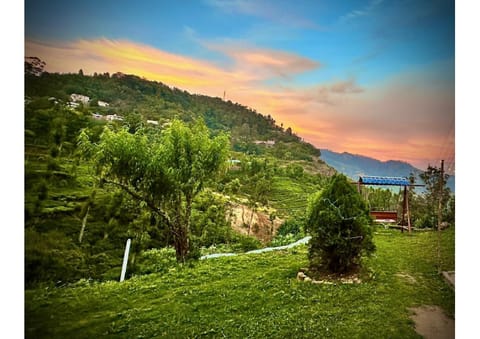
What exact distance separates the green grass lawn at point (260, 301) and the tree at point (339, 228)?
0.20 meters

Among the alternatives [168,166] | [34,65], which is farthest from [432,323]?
[34,65]

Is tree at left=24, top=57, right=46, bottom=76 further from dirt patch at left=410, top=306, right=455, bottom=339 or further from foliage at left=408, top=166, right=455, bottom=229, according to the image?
dirt patch at left=410, top=306, right=455, bottom=339

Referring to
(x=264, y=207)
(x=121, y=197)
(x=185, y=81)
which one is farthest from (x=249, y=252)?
(x=185, y=81)

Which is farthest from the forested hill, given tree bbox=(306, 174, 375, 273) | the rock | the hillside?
the rock

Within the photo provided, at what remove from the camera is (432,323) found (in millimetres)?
4309

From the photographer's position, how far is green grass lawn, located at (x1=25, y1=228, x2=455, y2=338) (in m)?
4.24

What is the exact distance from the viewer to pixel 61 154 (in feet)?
15.9

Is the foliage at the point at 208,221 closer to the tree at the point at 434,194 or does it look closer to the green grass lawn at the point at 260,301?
the green grass lawn at the point at 260,301

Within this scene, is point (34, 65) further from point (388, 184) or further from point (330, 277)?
point (388, 184)

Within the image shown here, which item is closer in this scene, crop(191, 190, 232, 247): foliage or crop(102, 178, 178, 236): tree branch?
crop(102, 178, 178, 236): tree branch

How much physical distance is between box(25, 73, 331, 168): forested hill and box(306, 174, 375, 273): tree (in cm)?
32

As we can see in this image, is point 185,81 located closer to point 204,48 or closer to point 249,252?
point 204,48

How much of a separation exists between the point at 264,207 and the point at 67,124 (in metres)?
2.17
